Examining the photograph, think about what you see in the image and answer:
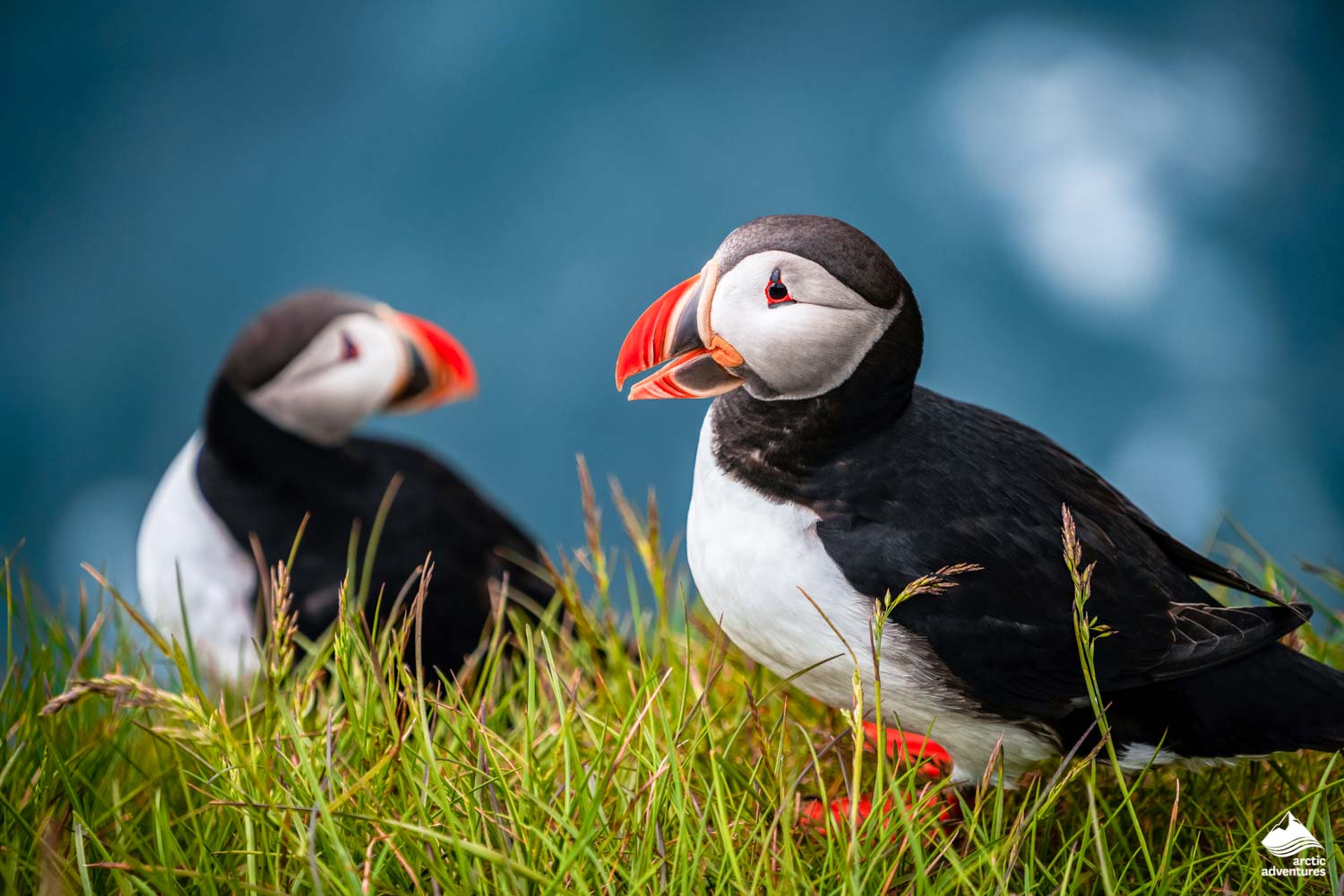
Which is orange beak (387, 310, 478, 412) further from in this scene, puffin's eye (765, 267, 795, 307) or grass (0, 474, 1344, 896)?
puffin's eye (765, 267, 795, 307)

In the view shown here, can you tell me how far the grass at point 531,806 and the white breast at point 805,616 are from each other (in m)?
0.09

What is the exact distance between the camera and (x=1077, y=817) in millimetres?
1887

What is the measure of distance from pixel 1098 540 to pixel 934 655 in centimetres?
31

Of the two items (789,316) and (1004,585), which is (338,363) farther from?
(1004,585)

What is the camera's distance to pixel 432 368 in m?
2.72

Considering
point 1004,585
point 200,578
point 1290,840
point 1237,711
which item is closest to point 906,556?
point 1004,585

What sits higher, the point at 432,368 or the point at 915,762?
the point at 432,368

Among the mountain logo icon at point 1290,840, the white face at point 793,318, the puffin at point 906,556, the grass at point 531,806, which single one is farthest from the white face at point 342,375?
the mountain logo icon at point 1290,840

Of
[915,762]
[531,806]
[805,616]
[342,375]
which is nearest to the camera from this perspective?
[531,806]

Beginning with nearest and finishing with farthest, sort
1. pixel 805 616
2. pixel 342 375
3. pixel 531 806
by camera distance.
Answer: pixel 531 806 → pixel 805 616 → pixel 342 375

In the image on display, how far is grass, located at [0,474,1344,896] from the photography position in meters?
1.42

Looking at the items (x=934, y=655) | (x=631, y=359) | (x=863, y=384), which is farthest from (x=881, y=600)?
(x=631, y=359)

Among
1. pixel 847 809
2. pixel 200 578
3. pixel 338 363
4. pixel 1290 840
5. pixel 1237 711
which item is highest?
pixel 338 363

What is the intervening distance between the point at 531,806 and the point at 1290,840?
110 centimetres
